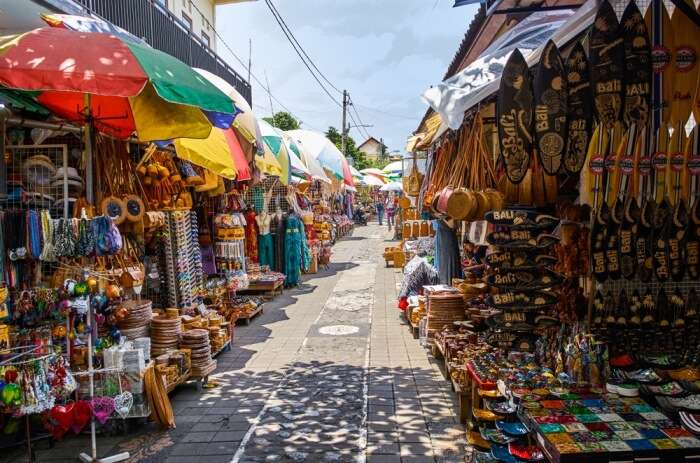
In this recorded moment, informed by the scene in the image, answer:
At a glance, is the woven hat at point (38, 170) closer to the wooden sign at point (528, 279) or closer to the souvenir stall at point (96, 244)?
the souvenir stall at point (96, 244)

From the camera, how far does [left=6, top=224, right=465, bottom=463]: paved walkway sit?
462 centimetres

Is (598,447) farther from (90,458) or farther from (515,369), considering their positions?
(90,458)

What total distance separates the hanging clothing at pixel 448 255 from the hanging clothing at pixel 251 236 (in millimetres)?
5091

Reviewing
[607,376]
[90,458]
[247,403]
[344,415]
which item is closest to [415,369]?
[344,415]

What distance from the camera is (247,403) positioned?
228 inches

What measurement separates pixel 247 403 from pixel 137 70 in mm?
3527

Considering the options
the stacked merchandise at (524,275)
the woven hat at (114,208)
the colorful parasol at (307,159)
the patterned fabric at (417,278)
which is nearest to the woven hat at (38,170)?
the woven hat at (114,208)

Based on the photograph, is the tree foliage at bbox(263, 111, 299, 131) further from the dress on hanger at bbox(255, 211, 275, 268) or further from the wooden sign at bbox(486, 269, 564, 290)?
the wooden sign at bbox(486, 269, 564, 290)

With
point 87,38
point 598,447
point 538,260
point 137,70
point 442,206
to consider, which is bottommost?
point 598,447

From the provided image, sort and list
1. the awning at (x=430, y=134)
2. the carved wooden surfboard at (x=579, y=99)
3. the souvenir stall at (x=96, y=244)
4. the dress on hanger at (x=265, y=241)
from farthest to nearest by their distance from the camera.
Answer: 1. the dress on hanger at (x=265, y=241)
2. the awning at (x=430, y=134)
3. the souvenir stall at (x=96, y=244)
4. the carved wooden surfboard at (x=579, y=99)

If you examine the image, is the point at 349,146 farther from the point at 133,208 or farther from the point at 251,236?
the point at 133,208

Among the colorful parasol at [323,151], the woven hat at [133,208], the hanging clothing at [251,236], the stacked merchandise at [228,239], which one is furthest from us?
the colorful parasol at [323,151]

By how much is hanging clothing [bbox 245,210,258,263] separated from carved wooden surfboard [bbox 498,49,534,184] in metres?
9.01

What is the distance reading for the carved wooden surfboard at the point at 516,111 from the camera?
12.9ft
